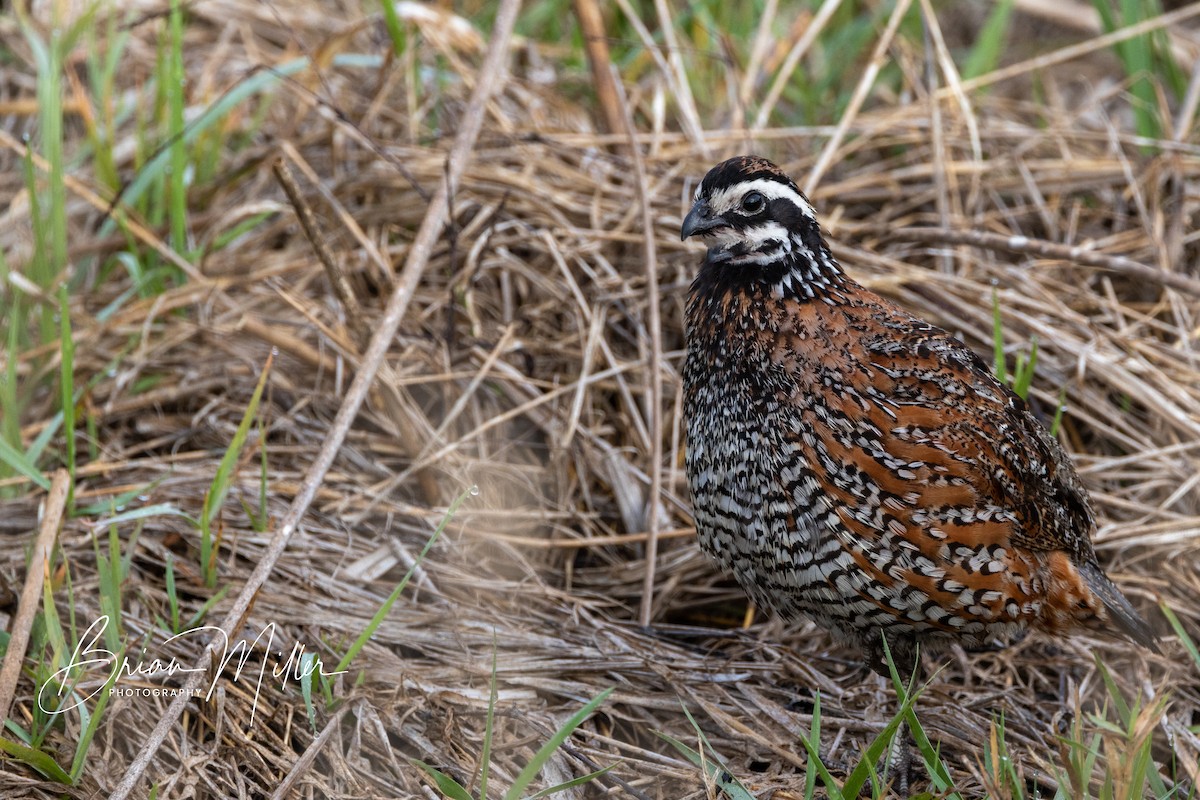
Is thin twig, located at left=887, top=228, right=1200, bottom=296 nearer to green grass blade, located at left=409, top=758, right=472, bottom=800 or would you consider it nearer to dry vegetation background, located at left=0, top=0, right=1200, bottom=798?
dry vegetation background, located at left=0, top=0, right=1200, bottom=798

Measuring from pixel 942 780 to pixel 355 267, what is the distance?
3.05 meters

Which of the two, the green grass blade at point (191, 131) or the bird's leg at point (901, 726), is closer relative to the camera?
the bird's leg at point (901, 726)

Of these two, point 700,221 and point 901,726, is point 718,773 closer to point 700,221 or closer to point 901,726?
point 901,726

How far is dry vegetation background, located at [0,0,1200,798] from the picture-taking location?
348 cm

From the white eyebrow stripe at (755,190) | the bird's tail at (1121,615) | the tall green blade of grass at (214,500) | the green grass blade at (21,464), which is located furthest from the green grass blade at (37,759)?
the bird's tail at (1121,615)

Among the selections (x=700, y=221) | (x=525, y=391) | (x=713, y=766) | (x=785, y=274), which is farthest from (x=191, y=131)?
(x=713, y=766)

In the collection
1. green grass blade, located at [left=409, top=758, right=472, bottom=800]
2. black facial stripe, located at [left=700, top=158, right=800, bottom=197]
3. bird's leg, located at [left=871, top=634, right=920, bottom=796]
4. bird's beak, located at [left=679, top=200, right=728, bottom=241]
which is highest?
black facial stripe, located at [left=700, top=158, right=800, bottom=197]

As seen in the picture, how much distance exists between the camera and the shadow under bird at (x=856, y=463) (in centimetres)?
333

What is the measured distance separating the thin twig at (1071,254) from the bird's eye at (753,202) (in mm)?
1486

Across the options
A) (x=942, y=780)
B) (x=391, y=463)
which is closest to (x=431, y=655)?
(x=391, y=463)

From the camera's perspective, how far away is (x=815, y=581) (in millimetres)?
3367

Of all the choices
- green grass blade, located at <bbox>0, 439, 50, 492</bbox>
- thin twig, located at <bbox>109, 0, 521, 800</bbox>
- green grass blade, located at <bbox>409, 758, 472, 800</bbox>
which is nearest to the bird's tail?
green grass blade, located at <bbox>409, 758, 472, 800</bbox>

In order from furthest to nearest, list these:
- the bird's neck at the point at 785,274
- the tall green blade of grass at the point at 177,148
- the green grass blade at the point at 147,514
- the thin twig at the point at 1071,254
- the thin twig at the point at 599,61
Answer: the thin twig at the point at 599,61 < the tall green blade of grass at the point at 177,148 < the thin twig at the point at 1071,254 < the green grass blade at the point at 147,514 < the bird's neck at the point at 785,274

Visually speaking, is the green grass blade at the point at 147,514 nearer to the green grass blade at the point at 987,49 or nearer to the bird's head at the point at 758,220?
the bird's head at the point at 758,220
